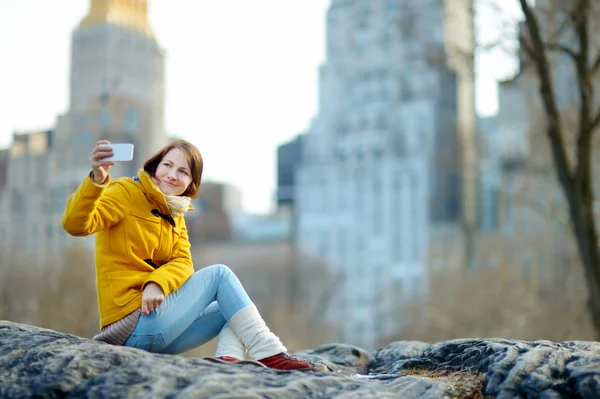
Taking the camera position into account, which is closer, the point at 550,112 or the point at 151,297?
the point at 151,297

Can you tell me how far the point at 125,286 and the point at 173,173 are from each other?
0.69m

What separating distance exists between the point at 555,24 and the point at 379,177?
211ft

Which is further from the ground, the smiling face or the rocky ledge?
the smiling face

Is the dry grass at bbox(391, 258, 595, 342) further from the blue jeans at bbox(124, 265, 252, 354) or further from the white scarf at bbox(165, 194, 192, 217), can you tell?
the white scarf at bbox(165, 194, 192, 217)

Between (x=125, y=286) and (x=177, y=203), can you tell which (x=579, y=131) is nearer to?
(x=177, y=203)

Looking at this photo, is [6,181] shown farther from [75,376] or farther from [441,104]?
[75,376]

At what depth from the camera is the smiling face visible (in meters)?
5.12

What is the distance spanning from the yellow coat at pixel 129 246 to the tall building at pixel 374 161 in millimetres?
59104

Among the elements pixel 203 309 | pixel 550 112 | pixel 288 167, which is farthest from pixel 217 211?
pixel 203 309

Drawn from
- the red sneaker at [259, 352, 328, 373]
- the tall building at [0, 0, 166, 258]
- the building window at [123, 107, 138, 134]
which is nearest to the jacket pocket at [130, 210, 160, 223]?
the red sneaker at [259, 352, 328, 373]

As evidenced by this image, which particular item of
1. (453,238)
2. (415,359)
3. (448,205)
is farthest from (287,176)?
(415,359)

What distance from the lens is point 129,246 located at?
4891 millimetres

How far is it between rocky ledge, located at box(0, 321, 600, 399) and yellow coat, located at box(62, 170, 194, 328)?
0.31m

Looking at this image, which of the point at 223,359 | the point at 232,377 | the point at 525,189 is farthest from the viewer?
the point at 525,189
